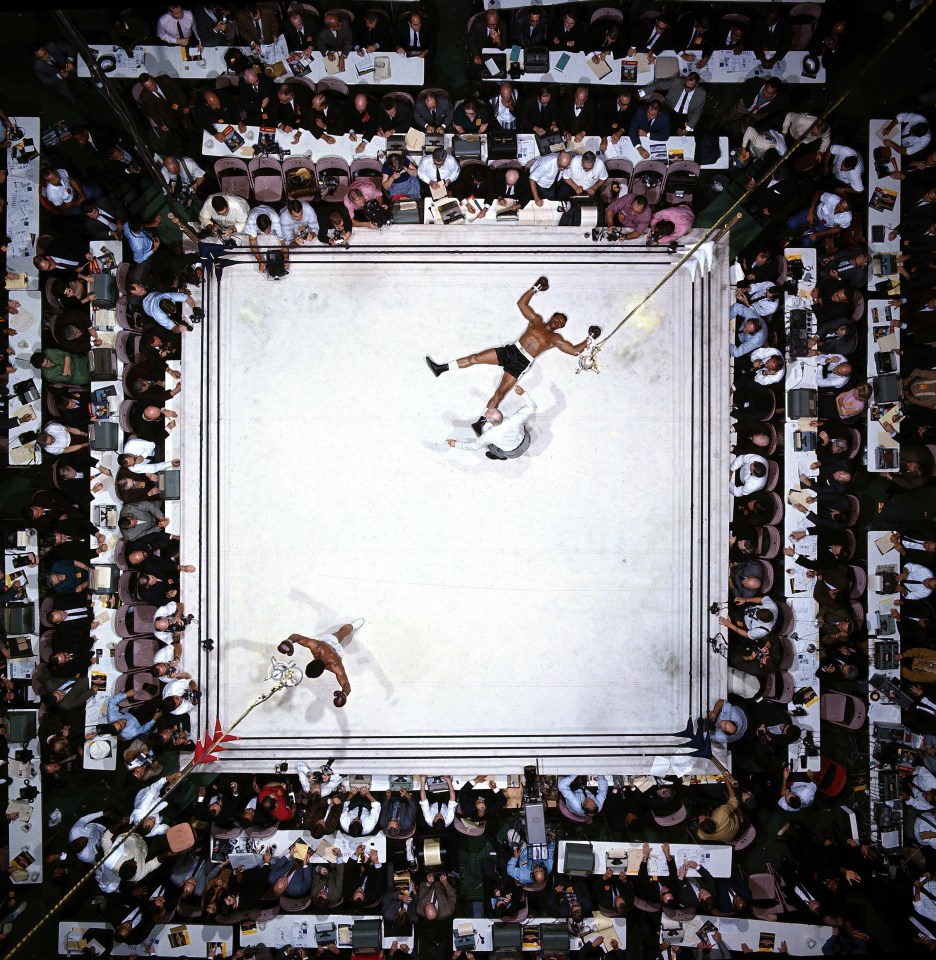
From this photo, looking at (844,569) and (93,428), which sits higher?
(93,428)

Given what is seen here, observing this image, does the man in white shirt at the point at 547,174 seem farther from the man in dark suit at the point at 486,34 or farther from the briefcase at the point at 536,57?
the man in dark suit at the point at 486,34

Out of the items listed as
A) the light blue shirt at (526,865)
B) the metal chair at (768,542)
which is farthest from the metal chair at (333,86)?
the light blue shirt at (526,865)

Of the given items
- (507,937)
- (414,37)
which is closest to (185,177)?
(414,37)

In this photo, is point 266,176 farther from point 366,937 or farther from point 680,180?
point 366,937

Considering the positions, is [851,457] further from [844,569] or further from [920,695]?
[920,695]

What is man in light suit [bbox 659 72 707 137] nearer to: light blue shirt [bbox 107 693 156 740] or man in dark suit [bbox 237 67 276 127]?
man in dark suit [bbox 237 67 276 127]

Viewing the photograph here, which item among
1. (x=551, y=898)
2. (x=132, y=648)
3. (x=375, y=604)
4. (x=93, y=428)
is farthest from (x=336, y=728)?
(x=93, y=428)
